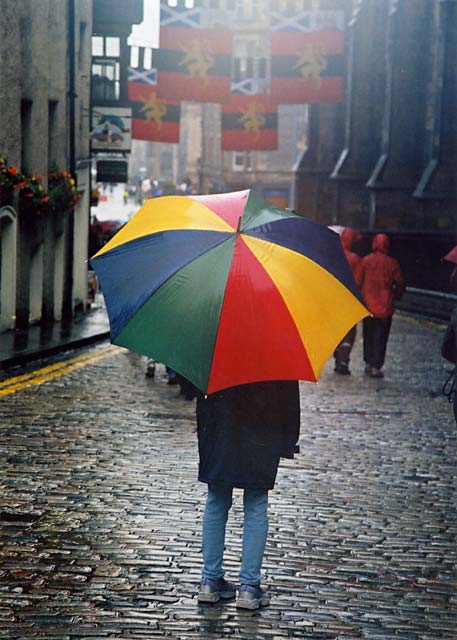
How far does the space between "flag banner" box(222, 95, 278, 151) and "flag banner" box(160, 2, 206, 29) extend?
2.94 m

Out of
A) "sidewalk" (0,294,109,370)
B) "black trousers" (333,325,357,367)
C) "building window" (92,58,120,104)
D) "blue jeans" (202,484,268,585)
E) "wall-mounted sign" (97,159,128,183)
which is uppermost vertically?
"building window" (92,58,120,104)

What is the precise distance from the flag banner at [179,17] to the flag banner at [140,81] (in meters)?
1.47

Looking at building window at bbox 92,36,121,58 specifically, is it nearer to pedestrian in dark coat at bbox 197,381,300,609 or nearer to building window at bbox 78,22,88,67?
building window at bbox 78,22,88,67

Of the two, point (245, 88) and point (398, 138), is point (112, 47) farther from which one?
point (398, 138)

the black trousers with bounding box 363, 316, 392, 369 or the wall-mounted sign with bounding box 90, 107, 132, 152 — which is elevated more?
the wall-mounted sign with bounding box 90, 107, 132, 152

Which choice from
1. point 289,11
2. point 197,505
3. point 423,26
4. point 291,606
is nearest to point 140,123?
point 289,11

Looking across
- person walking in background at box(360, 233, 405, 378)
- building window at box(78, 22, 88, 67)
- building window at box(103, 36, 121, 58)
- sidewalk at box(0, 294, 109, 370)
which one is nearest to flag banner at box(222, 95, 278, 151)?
building window at box(103, 36, 121, 58)

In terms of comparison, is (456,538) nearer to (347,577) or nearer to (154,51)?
(347,577)

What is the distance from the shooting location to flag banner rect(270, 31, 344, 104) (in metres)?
38.6

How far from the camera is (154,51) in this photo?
38.2 meters

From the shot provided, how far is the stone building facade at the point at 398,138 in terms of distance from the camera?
37156 mm

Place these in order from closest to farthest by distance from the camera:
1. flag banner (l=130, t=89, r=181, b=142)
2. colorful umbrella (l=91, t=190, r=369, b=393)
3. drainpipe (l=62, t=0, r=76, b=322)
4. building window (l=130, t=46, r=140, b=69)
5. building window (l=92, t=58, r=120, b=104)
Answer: colorful umbrella (l=91, t=190, r=369, b=393)
drainpipe (l=62, t=0, r=76, b=322)
building window (l=92, t=58, r=120, b=104)
flag banner (l=130, t=89, r=181, b=142)
building window (l=130, t=46, r=140, b=69)

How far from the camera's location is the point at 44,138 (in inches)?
963

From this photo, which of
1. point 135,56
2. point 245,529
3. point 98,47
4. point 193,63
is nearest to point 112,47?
point 98,47
